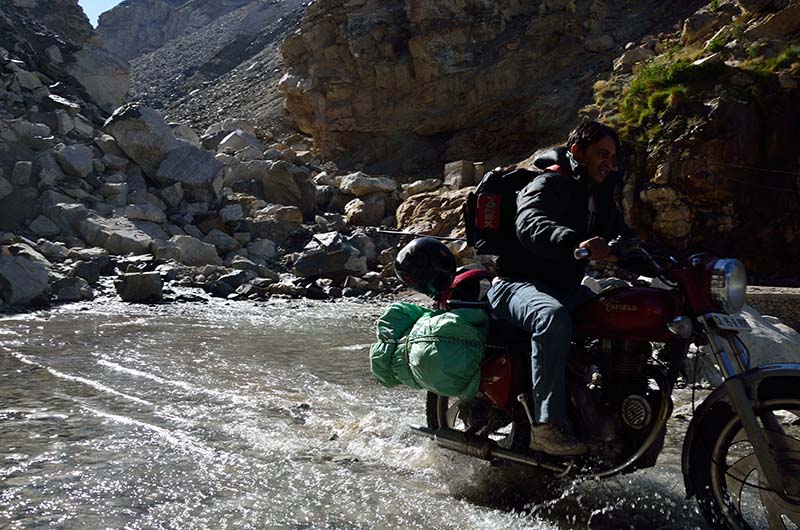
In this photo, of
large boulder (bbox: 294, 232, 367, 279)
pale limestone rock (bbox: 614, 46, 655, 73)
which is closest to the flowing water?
large boulder (bbox: 294, 232, 367, 279)

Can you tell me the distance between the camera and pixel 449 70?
3391 centimetres

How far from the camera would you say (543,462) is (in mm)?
3125

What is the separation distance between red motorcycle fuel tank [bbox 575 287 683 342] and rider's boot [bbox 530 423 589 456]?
449mm

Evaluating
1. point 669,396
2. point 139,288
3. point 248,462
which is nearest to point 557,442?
point 669,396

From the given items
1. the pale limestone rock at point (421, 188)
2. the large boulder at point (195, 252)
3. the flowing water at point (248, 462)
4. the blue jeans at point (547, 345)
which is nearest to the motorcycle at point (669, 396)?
the blue jeans at point (547, 345)

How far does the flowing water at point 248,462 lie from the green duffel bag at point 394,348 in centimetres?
57

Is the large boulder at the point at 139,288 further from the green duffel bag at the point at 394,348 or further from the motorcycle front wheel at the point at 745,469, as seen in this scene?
the motorcycle front wheel at the point at 745,469

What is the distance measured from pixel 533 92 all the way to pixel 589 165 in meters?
29.8

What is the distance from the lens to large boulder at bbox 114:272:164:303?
1345 centimetres

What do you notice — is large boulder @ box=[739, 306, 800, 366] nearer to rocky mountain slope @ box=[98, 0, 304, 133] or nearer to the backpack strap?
the backpack strap

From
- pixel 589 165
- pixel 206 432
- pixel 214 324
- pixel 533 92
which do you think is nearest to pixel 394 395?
pixel 206 432

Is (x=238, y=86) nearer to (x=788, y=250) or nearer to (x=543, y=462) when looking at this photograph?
(x=788, y=250)

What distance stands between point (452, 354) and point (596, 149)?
3.93 ft

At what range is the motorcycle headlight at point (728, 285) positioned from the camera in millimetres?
2615
